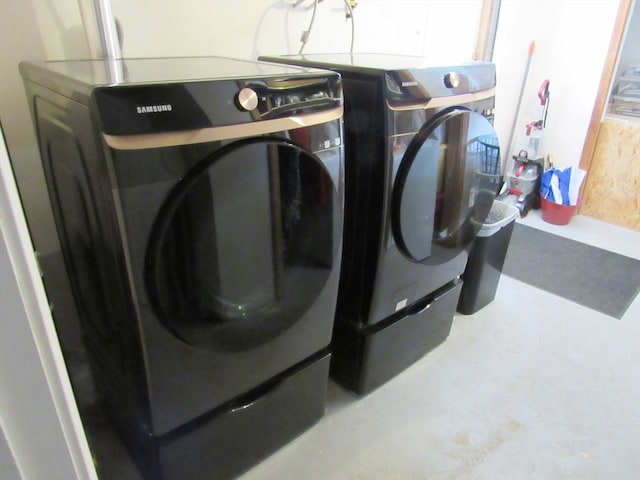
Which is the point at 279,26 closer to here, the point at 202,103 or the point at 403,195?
the point at 403,195

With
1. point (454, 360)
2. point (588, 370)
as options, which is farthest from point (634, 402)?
point (454, 360)

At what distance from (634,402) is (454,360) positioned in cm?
63

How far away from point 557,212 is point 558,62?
1049mm

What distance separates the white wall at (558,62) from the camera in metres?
2.75

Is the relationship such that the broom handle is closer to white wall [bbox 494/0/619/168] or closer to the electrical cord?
white wall [bbox 494/0/619/168]

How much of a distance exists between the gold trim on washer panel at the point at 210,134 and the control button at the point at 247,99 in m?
0.03

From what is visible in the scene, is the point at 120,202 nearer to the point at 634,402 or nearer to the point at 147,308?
the point at 147,308

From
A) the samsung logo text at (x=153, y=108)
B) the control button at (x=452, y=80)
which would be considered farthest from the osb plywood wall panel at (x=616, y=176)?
the samsung logo text at (x=153, y=108)

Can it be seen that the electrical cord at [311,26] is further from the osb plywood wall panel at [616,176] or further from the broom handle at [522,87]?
the osb plywood wall panel at [616,176]

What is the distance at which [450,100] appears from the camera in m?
1.23

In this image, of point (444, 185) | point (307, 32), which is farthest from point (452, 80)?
point (307, 32)

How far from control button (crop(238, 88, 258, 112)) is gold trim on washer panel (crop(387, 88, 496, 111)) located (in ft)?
1.31

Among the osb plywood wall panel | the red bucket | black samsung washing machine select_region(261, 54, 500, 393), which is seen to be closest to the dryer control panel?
black samsung washing machine select_region(261, 54, 500, 393)

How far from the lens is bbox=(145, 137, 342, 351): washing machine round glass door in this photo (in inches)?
32.7
